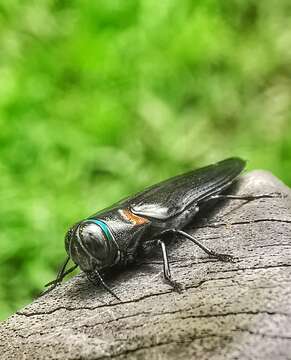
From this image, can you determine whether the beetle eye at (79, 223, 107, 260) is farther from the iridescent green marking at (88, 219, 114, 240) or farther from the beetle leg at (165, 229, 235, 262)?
the beetle leg at (165, 229, 235, 262)

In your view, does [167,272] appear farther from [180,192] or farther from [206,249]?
[180,192]

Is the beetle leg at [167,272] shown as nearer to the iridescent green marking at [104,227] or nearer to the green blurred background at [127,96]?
the iridescent green marking at [104,227]

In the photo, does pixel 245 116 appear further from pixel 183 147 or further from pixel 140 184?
pixel 140 184

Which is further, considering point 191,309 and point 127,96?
point 127,96

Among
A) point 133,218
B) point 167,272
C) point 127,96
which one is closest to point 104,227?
point 133,218

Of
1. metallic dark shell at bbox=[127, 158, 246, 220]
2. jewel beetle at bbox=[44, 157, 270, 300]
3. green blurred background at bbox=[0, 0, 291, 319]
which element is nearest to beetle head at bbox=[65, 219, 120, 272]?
jewel beetle at bbox=[44, 157, 270, 300]

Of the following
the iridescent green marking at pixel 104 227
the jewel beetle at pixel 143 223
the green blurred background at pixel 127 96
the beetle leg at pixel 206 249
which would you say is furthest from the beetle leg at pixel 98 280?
the green blurred background at pixel 127 96
